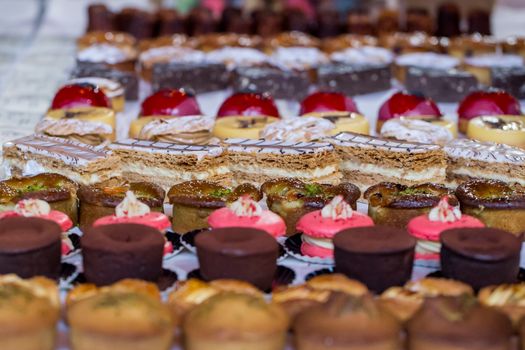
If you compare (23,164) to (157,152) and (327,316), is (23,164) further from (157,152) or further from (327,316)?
(327,316)

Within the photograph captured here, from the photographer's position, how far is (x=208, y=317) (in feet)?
7.57

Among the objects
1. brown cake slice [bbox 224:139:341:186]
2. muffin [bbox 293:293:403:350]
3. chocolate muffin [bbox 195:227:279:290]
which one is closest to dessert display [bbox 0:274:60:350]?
chocolate muffin [bbox 195:227:279:290]

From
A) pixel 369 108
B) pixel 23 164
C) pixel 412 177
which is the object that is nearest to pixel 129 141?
pixel 23 164

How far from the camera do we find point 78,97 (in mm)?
4773

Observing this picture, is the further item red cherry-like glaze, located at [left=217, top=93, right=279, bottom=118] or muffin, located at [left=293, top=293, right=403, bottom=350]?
red cherry-like glaze, located at [left=217, top=93, right=279, bottom=118]

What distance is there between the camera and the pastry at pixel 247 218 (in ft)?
9.70

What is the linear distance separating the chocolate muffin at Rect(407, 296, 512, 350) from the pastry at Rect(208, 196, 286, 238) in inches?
28.1

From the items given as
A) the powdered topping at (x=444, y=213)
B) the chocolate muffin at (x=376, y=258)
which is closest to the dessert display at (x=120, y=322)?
the chocolate muffin at (x=376, y=258)

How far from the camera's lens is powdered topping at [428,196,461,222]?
118 inches

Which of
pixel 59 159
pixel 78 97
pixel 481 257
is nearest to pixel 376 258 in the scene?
pixel 481 257

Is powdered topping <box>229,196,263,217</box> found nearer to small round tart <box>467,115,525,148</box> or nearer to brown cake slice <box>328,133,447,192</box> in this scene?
brown cake slice <box>328,133,447,192</box>

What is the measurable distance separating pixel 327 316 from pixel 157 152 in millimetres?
1583

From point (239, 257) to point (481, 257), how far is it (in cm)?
66

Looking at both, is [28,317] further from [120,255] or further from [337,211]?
[337,211]
